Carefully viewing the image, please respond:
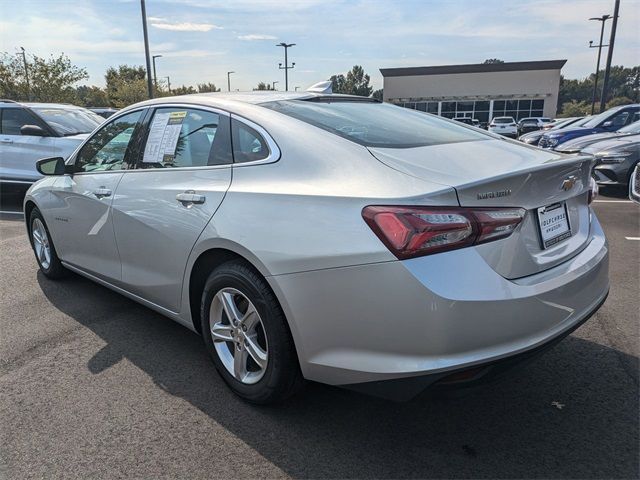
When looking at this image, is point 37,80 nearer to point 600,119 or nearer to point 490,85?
point 600,119

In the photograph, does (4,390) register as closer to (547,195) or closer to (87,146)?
(87,146)

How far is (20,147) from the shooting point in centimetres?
844

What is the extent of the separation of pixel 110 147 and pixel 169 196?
1.14 meters

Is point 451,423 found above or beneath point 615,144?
beneath

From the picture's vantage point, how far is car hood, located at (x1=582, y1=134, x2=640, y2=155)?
870 cm

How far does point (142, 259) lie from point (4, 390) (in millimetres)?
1050

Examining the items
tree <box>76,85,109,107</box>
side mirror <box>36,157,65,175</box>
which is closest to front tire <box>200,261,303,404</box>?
side mirror <box>36,157,65,175</box>

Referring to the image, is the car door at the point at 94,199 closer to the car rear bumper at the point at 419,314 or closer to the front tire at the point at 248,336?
the front tire at the point at 248,336

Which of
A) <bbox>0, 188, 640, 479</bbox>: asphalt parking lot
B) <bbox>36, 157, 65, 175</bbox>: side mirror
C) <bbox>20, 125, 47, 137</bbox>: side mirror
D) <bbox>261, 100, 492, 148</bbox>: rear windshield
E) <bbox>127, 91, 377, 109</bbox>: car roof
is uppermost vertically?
<bbox>127, 91, 377, 109</bbox>: car roof

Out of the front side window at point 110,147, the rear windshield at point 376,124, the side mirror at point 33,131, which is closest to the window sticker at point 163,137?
the front side window at point 110,147

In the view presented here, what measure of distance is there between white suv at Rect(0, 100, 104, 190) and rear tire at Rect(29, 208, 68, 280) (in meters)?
3.77

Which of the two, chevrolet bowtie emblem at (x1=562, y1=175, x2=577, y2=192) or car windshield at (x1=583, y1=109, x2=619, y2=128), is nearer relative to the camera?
chevrolet bowtie emblem at (x1=562, y1=175, x2=577, y2=192)

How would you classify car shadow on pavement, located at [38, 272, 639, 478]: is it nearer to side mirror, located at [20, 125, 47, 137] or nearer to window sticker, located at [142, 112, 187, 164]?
window sticker, located at [142, 112, 187, 164]

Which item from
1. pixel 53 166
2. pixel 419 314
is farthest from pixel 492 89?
pixel 419 314
